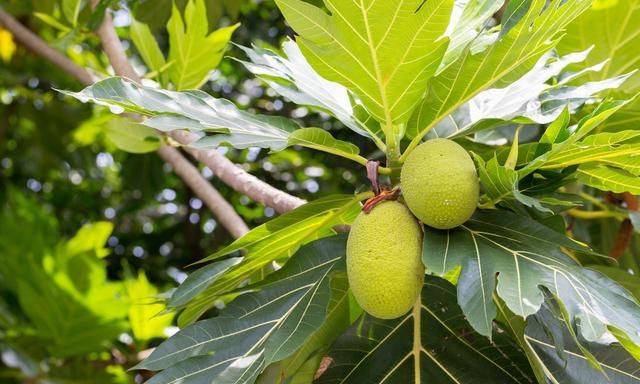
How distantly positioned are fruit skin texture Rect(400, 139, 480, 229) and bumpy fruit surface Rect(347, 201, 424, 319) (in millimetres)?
28

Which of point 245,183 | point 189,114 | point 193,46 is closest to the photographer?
point 189,114

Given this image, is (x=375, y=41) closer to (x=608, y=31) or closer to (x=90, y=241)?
(x=608, y=31)

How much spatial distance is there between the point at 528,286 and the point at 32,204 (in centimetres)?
219

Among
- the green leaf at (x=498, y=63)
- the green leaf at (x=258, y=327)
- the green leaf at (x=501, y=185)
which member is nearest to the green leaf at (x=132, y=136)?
the green leaf at (x=258, y=327)

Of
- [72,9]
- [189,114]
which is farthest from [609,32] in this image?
[72,9]

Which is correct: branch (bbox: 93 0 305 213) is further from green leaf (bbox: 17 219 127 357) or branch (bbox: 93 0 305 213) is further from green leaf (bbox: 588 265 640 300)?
green leaf (bbox: 17 219 127 357)

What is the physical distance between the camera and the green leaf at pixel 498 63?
0.87 metres

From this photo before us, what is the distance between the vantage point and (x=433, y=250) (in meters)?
0.88

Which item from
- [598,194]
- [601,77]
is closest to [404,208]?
[601,77]

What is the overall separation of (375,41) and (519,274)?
11.5 inches

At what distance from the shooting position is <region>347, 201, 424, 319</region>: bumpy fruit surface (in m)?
0.85

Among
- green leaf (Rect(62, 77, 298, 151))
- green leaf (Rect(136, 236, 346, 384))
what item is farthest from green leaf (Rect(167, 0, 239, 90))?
green leaf (Rect(136, 236, 346, 384))

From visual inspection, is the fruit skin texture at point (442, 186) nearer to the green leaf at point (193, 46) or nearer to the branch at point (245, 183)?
the branch at point (245, 183)

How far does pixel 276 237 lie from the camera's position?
106 cm
